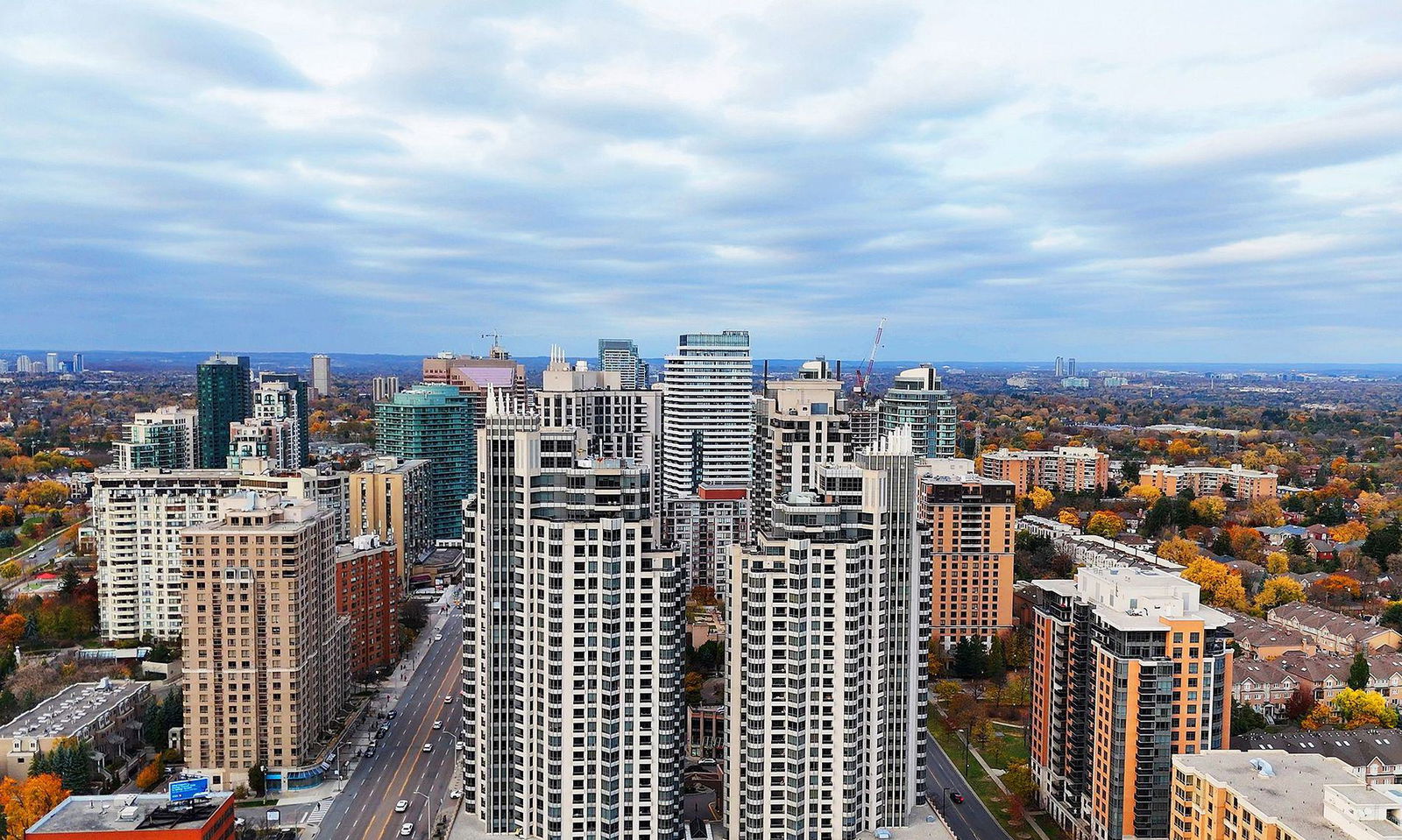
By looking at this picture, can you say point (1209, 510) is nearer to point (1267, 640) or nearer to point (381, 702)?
point (1267, 640)

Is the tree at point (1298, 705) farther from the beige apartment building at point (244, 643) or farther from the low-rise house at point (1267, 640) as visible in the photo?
the beige apartment building at point (244, 643)

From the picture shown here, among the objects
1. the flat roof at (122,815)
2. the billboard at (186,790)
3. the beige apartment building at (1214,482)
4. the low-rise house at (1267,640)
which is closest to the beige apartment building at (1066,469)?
the beige apartment building at (1214,482)

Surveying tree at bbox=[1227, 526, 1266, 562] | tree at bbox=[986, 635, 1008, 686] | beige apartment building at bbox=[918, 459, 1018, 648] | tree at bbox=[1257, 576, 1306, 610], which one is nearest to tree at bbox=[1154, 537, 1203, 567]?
tree at bbox=[1227, 526, 1266, 562]

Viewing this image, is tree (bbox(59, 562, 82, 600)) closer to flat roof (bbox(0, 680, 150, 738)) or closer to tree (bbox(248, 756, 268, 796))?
flat roof (bbox(0, 680, 150, 738))

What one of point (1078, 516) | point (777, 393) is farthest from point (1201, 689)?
point (1078, 516)

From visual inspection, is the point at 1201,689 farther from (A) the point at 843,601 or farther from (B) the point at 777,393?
(B) the point at 777,393

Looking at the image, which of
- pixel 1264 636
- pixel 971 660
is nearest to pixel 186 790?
pixel 971 660
